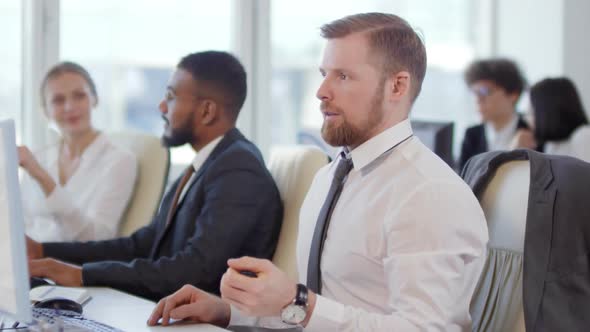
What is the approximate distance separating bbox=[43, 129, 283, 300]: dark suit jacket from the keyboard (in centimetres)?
46

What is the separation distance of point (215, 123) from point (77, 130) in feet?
3.09

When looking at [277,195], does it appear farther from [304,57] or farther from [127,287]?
[304,57]

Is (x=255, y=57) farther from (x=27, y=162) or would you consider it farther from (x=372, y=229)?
(x=372, y=229)

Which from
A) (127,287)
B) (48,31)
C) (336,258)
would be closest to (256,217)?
(127,287)

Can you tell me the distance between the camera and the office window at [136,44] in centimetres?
395

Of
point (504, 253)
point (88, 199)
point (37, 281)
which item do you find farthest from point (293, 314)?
point (88, 199)

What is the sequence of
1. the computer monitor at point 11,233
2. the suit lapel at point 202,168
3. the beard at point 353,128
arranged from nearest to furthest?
1. the computer monitor at point 11,233
2. the beard at point 353,128
3. the suit lapel at point 202,168

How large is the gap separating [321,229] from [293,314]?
0.31 m

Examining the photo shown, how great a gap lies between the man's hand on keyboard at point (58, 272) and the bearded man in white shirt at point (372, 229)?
534mm

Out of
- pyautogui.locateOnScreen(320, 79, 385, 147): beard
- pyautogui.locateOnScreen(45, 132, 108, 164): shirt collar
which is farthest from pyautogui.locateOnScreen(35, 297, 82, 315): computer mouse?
pyautogui.locateOnScreen(45, 132, 108, 164): shirt collar

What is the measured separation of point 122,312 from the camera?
1.72m

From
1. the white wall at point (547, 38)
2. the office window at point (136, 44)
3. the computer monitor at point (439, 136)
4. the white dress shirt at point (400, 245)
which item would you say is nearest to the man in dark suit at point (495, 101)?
the white wall at point (547, 38)

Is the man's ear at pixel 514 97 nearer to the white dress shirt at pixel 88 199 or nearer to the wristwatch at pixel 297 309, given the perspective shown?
the white dress shirt at pixel 88 199

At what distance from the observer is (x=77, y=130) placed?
318 centimetres
